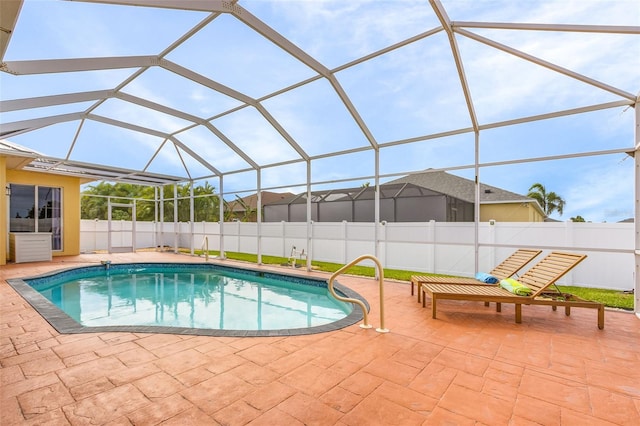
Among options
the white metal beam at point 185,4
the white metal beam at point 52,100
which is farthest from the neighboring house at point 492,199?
the white metal beam at point 52,100

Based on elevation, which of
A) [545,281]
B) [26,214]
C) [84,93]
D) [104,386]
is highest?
[84,93]

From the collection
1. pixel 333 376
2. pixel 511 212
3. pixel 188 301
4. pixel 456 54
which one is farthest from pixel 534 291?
pixel 511 212

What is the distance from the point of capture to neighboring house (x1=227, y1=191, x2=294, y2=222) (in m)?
23.6

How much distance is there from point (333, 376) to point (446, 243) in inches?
214

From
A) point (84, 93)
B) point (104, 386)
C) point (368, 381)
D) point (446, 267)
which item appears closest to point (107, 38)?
point (84, 93)

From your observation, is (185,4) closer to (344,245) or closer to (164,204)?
(344,245)

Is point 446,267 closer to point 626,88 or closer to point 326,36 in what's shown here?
point 626,88

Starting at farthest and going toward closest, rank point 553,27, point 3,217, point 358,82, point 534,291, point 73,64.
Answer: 1. point 3,217
2. point 358,82
3. point 73,64
4. point 534,291
5. point 553,27

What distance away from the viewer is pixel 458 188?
16.7m

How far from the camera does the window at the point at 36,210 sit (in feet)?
39.2

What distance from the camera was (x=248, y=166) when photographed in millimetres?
11305

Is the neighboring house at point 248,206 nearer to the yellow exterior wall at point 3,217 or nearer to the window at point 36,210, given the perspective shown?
the window at point 36,210

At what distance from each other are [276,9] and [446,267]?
342 inches

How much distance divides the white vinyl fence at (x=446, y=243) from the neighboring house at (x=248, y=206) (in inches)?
244
